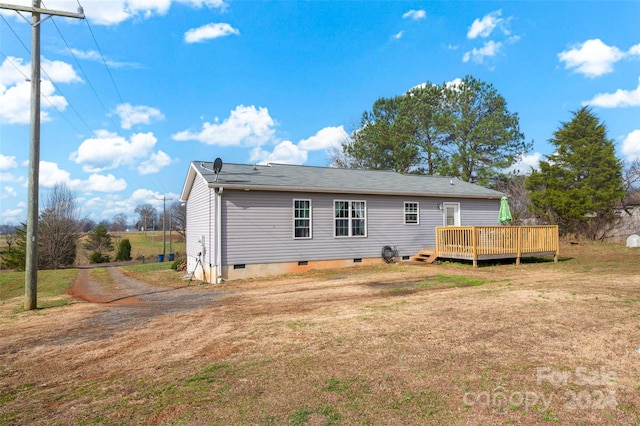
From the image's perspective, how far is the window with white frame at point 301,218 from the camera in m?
13.9

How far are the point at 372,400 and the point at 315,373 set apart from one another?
2.75ft

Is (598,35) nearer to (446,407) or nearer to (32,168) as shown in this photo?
(446,407)

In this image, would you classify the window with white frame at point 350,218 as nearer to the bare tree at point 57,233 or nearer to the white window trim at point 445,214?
the white window trim at point 445,214

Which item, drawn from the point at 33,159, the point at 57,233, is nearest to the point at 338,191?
the point at 33,159

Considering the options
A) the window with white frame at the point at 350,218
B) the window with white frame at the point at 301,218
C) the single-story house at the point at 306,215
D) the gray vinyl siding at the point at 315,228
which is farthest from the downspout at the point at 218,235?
the window with white frame at the point at 350,218

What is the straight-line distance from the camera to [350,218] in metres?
15.0

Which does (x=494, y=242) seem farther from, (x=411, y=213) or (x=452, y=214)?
(x=411, y=213)

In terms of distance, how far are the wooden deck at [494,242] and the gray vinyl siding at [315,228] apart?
1.33 m

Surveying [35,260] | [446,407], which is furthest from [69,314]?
[446,407]

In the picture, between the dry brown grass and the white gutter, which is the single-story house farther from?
the dry brown grass

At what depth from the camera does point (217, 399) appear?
340 cm

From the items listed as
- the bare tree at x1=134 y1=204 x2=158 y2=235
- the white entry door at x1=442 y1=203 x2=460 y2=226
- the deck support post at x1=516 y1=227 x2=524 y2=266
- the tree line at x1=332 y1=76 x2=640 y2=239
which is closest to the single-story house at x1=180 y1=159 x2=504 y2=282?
the white entry door at x1=442 y1=203 x2=460 y2=226

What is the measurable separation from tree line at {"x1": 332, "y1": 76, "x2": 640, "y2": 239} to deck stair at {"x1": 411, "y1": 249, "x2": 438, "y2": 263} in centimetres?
1196

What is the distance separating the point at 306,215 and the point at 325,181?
1.97 metres
